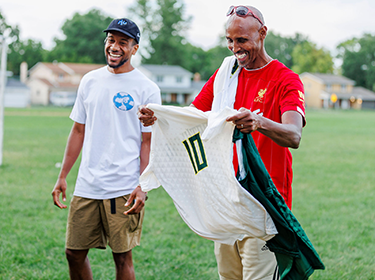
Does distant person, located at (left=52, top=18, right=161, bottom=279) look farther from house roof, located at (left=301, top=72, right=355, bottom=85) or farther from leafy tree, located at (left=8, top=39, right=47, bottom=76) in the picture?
house roof, located at (left=301, top=72, right=355, bottom=85)

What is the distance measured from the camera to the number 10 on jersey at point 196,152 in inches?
93.7

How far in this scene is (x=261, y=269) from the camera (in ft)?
8.64

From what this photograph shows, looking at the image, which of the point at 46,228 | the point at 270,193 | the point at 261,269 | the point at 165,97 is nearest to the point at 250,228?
the point at 270,193

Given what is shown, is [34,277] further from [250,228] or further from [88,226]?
[250,228]

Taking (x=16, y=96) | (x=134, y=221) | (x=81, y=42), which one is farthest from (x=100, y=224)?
(x=81, y=42)

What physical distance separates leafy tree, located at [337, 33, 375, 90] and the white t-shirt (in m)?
92.0

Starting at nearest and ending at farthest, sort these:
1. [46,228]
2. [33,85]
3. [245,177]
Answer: [245,177], [46,228], [33,85]

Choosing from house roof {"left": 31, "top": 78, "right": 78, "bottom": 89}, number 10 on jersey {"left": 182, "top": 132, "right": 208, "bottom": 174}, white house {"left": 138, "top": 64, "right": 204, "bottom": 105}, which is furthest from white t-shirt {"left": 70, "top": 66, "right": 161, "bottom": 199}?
house roof {"left": 31, "top": 78, "right": 78, "bottom": 89}

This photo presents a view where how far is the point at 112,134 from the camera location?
3.21 m

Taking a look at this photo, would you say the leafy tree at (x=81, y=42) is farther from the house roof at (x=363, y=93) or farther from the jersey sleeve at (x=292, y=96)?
the jersey sleeve at (x=292, y=96)

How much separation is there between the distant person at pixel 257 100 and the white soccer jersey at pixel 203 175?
115 millimetres

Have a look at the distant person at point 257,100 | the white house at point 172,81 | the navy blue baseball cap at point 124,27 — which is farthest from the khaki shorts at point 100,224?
the white house at point 172,81

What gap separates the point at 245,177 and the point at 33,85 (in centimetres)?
6923

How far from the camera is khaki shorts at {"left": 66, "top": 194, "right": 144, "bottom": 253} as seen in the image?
10.5 feet
